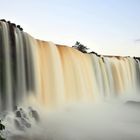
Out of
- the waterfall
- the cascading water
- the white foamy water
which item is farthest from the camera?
the waterfall

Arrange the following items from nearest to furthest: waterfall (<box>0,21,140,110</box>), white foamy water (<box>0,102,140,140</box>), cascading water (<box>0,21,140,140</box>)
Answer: white foamy water (<box>0,102,140,140</box>) < cascading water (<box>0,21,140,140</box>) < waterfall (<box>0,21,140,110</box>)

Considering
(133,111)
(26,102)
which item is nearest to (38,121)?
(26,102)

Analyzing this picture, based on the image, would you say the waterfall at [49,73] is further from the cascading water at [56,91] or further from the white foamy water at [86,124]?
the white foamy water at [86,124]

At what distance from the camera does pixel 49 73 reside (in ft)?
96.5

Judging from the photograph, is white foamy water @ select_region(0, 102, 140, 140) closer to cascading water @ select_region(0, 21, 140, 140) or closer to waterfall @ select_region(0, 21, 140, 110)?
cascading water @ select_region(0, 21, 140, 140)

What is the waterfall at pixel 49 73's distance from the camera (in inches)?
999

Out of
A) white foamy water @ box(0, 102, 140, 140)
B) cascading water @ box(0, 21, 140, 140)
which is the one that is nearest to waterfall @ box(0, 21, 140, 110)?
cascading water @ box(0, 21, 140, 140)

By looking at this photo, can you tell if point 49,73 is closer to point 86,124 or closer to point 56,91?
point 56,91

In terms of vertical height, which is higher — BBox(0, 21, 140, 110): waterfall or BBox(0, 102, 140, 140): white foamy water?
BBox(0, 21, 140, 110): waterfall

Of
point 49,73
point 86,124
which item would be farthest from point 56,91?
point 86,124

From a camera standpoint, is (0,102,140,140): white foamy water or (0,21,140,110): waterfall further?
(0,21,140,110): waterfall

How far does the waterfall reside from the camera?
25375 mm

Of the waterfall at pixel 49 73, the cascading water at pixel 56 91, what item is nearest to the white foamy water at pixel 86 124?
the cascading water at pixel 56 91

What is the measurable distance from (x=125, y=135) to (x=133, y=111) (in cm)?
1078
